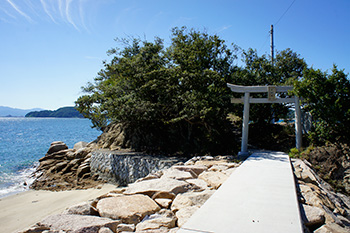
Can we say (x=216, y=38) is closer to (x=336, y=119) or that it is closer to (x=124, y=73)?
(x=124, y=73)

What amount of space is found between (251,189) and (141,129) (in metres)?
8.64

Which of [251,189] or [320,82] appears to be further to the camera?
[320,82]

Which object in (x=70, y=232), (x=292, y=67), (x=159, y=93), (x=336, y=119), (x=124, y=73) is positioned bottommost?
(x=70, y=232)

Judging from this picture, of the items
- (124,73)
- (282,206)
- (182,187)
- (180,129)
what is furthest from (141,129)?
(282,206)

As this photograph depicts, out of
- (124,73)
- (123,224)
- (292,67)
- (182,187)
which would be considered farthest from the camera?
(292,67)

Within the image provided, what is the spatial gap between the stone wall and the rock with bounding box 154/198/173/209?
5.12 meters

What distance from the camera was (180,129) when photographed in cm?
1155

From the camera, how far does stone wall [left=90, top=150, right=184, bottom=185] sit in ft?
31.1

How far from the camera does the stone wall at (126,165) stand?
374 inches

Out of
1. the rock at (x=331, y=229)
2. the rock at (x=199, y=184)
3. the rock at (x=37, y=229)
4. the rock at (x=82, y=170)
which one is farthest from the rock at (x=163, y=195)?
the rock at (x=82, y=170)

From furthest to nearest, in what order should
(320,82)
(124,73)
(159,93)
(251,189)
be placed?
(124,73) < (159,93) < (320,82) < (251,189)

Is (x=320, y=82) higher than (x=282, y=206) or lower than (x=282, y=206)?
higher

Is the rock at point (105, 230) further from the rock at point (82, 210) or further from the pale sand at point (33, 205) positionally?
the pale sand at point (33, 205)

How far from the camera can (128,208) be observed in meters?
3.59
